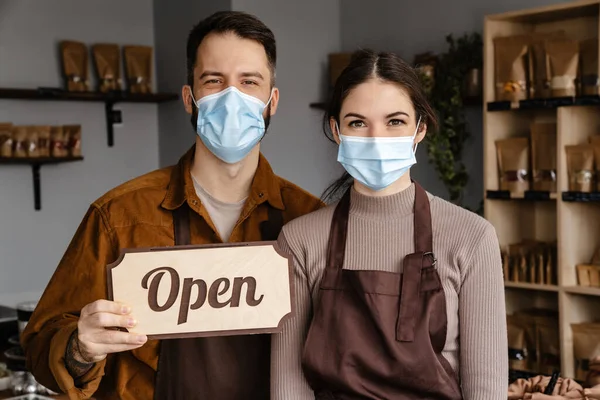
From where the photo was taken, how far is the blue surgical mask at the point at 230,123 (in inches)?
72.9

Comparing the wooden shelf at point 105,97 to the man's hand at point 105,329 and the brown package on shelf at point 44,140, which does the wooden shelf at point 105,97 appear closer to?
the brown package on shelf at point 44,140

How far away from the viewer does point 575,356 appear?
4.18 meters

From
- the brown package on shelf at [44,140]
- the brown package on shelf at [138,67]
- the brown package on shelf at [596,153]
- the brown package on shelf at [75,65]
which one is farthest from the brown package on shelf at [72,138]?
the brown package on shelf at [596,153]

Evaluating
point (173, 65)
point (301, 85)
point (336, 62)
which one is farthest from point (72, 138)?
point (336, 62)

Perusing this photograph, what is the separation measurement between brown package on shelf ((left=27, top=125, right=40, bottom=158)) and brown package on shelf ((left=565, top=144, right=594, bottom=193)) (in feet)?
11.4

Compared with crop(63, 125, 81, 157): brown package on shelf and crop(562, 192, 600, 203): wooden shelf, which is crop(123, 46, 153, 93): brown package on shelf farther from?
crop(562, 192, 600, 203): wooden shelf

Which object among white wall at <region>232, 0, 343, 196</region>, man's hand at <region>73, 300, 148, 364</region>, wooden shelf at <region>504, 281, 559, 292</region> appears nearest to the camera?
man's hand at <region>73, 300, 148, 364</region>

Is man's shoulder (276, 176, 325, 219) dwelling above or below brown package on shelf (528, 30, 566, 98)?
below

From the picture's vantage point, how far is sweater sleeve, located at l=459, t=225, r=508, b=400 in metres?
1.59

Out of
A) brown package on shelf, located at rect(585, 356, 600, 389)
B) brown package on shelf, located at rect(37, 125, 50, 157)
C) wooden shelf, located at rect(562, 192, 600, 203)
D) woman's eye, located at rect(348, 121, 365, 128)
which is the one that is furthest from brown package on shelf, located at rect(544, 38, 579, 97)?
brown package on shelf, located at rect(37, 125, 50, 157)

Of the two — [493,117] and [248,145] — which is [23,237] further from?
[248,145]

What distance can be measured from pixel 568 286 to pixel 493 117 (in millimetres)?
1071

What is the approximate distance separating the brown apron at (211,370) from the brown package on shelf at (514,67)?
9.76ft

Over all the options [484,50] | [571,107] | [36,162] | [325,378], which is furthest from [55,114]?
[325,378]
